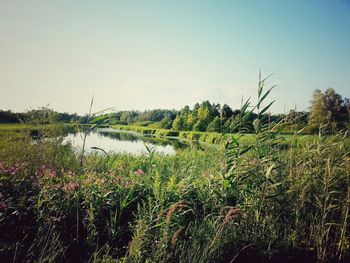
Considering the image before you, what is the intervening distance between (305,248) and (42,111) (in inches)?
363

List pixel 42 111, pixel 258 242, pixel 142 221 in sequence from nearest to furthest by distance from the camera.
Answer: pixel 142 221 < pixel 258 242 < pixel 42 111

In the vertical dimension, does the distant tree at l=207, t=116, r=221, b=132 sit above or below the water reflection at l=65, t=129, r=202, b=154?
above

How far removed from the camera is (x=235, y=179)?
3.81m

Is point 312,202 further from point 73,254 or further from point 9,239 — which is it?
point 9,239

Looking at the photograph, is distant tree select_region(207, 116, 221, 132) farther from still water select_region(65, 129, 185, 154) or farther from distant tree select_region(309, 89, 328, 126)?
distant tree select_region(309, 89, 328, 126)

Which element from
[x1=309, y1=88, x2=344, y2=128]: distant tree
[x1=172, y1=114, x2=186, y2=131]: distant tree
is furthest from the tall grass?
[x1=172, y1=114, x2=186, y2=131]: distant tree

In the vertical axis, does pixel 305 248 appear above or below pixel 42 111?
below

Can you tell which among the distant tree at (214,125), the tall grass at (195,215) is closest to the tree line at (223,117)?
the distant tree at (214,125)

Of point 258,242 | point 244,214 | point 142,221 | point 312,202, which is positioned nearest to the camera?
point 142,221

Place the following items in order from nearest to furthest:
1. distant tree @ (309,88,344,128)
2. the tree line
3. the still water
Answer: the tree line → distant tree @ (309,88,344,128) → the still water

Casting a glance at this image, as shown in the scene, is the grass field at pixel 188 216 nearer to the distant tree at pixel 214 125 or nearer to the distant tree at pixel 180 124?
the distant tree at pixel 214 125

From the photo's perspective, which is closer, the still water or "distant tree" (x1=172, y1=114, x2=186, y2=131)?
the still water

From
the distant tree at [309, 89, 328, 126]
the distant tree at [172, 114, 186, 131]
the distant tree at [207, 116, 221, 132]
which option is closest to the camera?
the distant tree at [309, 89, 328, 126]

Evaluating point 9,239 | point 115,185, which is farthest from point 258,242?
point 9,239
